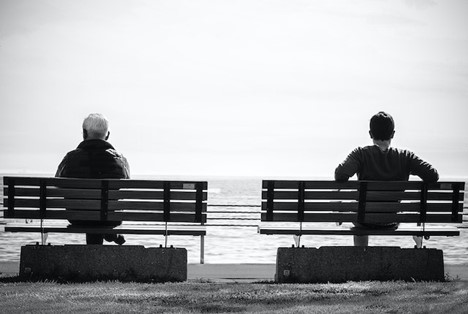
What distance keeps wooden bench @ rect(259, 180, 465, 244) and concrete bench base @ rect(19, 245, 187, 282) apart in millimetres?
997

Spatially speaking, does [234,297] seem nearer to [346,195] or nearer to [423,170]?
[346,195]

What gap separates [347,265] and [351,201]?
26.2 inches

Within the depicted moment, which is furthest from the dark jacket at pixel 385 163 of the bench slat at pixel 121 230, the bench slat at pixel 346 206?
the bench slat at pixel 121 230

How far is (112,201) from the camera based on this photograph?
899cm

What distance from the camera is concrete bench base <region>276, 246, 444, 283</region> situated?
8.95 meters

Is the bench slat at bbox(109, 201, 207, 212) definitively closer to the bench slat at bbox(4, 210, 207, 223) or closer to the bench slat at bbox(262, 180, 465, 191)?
the bench slat at bbox(4, 210, 207, 223)

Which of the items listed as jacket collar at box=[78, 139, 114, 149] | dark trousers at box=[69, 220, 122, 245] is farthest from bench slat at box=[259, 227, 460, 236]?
jacket collar at box=[78, 139, 114, 149]

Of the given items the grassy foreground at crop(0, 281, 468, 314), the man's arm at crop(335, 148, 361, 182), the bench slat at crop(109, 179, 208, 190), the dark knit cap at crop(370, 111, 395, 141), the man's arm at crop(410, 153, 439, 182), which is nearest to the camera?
the grassy foreground at crop(0, 281, 468, 314)

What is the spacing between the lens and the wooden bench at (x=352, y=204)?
895cm

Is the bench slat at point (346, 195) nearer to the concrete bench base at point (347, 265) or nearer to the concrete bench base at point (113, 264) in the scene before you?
the concrete bench base at point (347, 265)

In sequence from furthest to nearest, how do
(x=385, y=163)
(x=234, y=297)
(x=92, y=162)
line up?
1. (x=92, y=162)
2. (x=385, y=163)
3. (x=234, y=297)

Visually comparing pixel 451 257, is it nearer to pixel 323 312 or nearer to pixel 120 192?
pixel 120 192

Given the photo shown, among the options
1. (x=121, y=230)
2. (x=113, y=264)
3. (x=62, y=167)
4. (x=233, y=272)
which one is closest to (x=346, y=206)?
(x=233, y=272)

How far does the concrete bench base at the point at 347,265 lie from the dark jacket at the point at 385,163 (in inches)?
32.9
